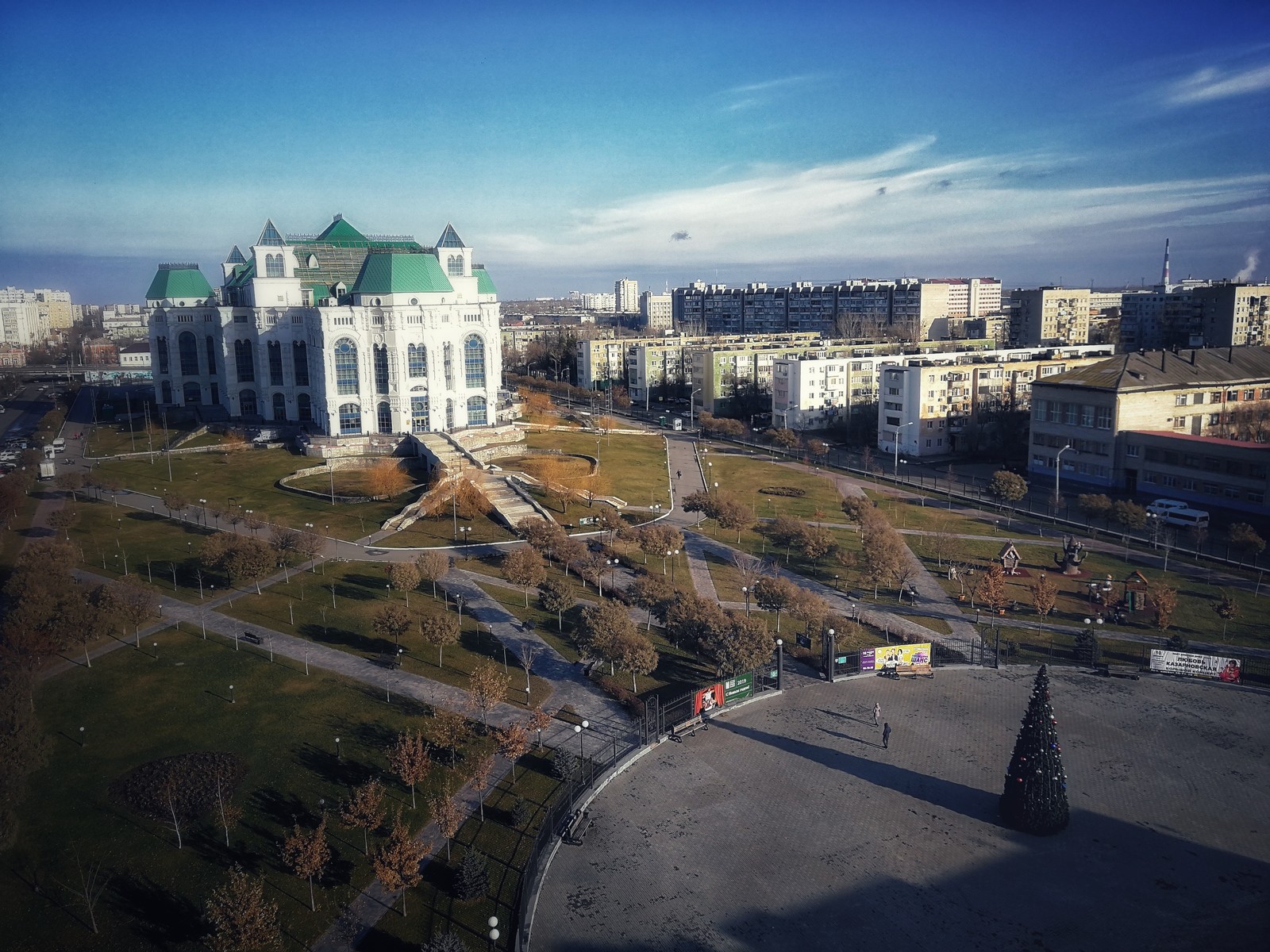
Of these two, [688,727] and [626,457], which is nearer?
[688,727]

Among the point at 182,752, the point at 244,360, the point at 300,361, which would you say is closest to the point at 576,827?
the point at 182,752

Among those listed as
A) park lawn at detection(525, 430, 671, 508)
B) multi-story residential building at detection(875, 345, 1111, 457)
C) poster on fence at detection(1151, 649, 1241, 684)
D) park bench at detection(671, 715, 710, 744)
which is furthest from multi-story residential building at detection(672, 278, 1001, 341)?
park bench at detection(671, 715, 710, 744)

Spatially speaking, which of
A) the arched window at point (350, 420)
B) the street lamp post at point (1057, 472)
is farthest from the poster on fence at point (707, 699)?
the arched window at point (350, 420)

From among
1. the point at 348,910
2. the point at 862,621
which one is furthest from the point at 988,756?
the point at 348,910

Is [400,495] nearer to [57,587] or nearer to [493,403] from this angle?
[493,403]

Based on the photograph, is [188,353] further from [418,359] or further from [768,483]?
[768,483]

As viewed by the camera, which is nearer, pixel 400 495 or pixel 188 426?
pixel 400 495

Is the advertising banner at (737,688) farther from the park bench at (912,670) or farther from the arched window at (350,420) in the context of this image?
the arched window at (350,420)
